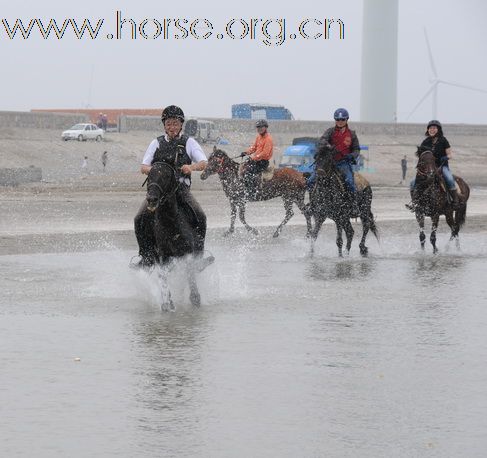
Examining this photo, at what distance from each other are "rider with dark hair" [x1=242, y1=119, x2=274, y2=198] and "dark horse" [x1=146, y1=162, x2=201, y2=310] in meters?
10.8

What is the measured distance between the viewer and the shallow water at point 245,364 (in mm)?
7430

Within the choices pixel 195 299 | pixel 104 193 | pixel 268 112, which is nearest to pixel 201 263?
pixel 195 299

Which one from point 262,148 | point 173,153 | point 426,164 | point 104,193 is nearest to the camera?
point 173,153

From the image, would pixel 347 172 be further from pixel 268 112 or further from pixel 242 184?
pixel 268 112

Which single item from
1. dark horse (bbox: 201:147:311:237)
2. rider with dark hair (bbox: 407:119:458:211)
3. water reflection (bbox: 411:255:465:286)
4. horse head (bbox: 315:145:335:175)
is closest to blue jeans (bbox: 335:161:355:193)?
horse head (bbox: 315:145:335:175)

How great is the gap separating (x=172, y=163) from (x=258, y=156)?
11.7 m

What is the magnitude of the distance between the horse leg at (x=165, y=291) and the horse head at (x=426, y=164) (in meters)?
8.08

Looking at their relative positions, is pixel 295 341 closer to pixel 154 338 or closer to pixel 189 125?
pixel 154 338

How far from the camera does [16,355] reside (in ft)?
33.4

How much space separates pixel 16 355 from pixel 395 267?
871 cm

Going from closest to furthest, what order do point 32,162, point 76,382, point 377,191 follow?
point 76,382 → point 377,191 → point 32,162

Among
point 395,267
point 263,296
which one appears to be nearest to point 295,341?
point 263,296

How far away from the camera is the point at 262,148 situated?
24.4 meters

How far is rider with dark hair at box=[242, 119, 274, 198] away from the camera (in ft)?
79.6
